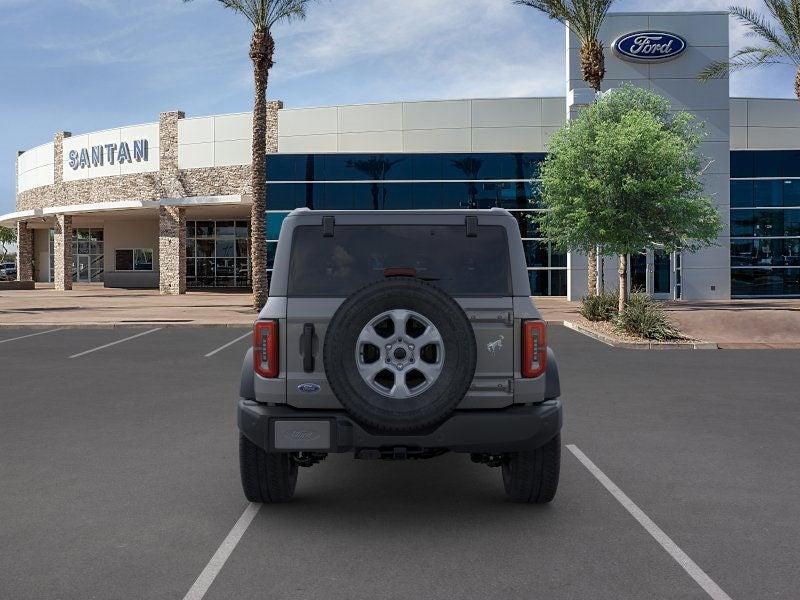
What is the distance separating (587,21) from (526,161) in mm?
9088

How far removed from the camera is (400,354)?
4.61m

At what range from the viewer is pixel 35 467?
21.6 ft

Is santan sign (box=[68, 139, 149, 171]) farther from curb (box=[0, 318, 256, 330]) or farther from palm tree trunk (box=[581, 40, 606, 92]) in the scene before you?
palm tree trunk (box=[581, 40, 606, 92])

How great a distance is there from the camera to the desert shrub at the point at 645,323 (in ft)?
57.0

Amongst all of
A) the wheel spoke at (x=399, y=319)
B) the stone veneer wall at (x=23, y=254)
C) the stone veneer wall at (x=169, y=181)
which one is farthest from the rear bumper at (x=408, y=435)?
the stone veneer wall at (x=23, y=254)

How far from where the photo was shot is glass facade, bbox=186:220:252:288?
49938 millimetres

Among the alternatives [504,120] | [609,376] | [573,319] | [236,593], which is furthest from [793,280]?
[236,593]

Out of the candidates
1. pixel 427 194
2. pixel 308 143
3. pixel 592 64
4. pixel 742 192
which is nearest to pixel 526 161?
pixel 427 194

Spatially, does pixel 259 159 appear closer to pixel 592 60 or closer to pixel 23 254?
pixel 592 60

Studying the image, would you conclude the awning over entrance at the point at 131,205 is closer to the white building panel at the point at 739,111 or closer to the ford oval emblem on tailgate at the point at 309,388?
the white building panel at the point at 739,111

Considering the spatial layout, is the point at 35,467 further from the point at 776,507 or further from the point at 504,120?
the point at 504,120

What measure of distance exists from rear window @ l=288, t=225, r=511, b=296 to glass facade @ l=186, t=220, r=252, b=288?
45.6m

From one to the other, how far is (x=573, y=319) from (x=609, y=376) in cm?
1059

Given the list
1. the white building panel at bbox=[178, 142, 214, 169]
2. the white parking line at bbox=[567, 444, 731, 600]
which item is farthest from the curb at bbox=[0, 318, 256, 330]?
the white building panel at bbox=[178, 142, 214, 169]
